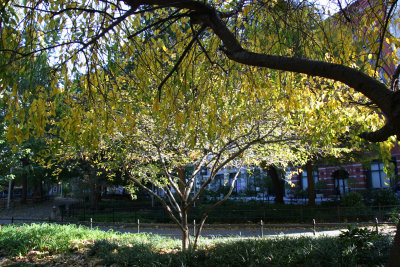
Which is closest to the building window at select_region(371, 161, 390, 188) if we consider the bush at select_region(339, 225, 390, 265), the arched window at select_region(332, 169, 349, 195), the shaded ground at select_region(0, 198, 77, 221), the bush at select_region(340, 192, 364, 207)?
the arched window at select_region(332, 169, 349, 195)

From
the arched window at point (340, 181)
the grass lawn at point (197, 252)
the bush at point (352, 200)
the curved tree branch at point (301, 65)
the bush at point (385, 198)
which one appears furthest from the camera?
the arched window at point (340, 181)

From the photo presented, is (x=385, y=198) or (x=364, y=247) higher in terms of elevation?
(x=364, y=247)

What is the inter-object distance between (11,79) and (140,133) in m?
4.46

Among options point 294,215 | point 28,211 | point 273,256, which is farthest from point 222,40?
point 28,211

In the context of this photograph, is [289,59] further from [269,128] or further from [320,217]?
[320,217]

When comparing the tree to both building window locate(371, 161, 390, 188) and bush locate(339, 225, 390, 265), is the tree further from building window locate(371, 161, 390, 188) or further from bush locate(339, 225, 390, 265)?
building window locate(371, 161, 390, 188)

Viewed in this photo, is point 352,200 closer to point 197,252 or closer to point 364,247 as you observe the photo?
point 364,247

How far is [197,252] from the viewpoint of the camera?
6.60 metres

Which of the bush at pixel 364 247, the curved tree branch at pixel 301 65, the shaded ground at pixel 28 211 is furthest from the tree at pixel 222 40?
the shaded ground at pixel 28 211

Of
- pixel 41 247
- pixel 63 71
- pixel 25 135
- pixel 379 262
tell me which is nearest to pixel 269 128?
pixel 379 262

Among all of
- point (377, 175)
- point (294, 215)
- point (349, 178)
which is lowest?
point (294, 215)

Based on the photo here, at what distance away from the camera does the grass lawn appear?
5434 mm

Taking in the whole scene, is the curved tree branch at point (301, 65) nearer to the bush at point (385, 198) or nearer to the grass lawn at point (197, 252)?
the grass lawn at point (197, 252)

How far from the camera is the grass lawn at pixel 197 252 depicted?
17.8ft
